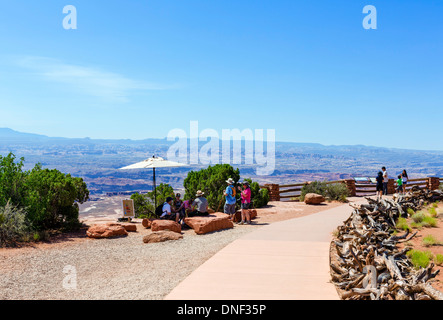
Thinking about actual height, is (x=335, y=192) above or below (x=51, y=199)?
below

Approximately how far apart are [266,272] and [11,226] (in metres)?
8.30

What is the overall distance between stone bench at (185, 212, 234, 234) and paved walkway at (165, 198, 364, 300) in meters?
1.97

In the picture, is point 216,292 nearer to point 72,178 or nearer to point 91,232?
point 91,232

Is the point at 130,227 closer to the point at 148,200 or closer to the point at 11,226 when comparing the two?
the point at 11,226

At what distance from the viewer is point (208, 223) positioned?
1341 centimetres

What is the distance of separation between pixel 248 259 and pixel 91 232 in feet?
21.4

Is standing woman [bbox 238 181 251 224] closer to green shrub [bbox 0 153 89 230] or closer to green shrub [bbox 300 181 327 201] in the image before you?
green shrub [bbox 0 153 89 230]

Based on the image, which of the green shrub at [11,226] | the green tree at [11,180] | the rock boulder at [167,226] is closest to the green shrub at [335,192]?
the rock boulder at [167,226]

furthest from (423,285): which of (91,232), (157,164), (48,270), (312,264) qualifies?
(157,164)

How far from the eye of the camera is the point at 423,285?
6184 mm

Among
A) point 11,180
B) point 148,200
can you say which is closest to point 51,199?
point 11,180

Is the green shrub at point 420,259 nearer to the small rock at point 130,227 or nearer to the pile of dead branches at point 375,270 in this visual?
the pile of dead branches at point 375,270

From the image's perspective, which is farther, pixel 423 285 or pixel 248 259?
pixel 248 259
